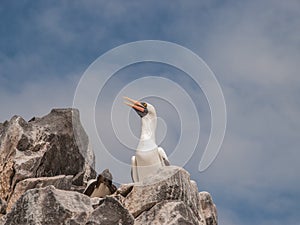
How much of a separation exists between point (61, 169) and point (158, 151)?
5166mm

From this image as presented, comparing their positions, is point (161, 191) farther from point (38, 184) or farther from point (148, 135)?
point (148, 135)

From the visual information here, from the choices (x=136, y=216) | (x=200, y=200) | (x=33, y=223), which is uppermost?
(x=200, y=200)

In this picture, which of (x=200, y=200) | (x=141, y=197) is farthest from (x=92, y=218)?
(x=200, y=200)

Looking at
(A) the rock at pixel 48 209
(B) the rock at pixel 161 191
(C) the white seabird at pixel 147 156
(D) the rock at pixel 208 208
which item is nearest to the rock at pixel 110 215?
(A) the rock at pixel 48 209

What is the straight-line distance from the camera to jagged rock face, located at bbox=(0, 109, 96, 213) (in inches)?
1192

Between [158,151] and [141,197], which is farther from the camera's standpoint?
[158,151]

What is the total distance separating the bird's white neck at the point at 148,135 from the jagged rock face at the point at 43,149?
303cm

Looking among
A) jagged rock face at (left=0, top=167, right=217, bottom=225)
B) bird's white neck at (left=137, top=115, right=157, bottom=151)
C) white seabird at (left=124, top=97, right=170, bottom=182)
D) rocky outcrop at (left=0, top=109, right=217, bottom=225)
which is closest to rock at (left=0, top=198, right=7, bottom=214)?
rocky outcrop at (left=0, top=109, right=217, bottom=225)

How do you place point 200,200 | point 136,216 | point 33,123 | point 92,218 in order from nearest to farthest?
point 92,218, point 136,216, point 200,200, point 33,123

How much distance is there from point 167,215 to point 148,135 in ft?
36.6

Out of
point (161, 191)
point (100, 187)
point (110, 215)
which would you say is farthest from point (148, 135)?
point (110, 215)

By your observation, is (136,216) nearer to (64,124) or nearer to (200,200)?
(200,200)

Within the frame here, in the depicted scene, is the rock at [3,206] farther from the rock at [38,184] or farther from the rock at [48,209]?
the rock at [48,209]

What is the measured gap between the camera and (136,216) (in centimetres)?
2573
